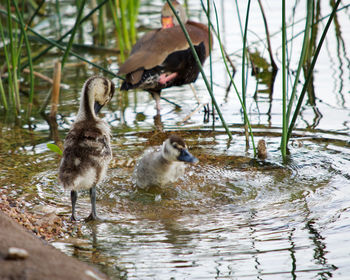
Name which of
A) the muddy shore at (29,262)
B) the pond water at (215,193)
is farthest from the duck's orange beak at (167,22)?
the muddy shore at (29,262)

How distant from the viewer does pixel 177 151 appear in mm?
4559

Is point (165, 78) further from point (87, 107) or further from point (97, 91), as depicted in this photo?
point (87, 107)

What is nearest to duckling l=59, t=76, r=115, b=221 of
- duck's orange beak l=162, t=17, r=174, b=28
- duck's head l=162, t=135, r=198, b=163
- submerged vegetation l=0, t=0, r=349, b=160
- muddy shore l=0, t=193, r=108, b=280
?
duck's head l=162, t=135, r=198, b=163

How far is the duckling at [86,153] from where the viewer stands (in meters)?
4.20

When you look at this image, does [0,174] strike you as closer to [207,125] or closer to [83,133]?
[83,133]

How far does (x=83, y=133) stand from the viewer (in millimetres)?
4277

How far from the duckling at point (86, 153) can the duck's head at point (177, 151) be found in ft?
1.64

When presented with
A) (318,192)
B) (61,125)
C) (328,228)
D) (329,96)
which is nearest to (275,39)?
(329,96)

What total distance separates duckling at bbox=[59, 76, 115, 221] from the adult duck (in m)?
2.01

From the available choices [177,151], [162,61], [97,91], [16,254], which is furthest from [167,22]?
[16,254]

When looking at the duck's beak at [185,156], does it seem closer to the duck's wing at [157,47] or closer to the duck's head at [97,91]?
the duck's head at [97,91]

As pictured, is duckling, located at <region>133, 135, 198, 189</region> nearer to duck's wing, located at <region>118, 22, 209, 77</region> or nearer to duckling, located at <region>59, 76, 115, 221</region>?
duckling, located at <region>59, 76, 115, 221</region>

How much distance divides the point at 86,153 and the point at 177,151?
73 cm

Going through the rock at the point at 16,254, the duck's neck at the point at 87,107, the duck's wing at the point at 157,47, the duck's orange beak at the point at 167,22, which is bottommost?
the rock at the point at 16,254
